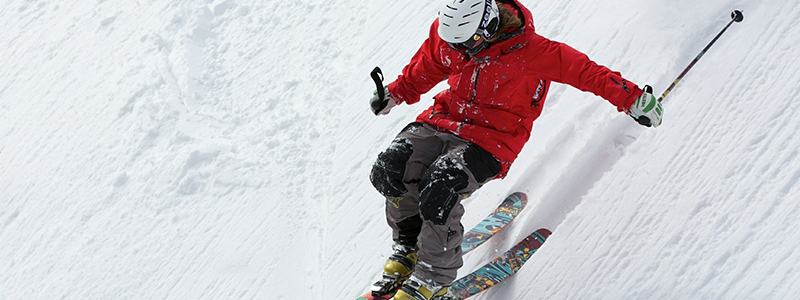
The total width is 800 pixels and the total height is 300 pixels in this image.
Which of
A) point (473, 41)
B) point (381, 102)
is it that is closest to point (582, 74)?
point (473, 41)

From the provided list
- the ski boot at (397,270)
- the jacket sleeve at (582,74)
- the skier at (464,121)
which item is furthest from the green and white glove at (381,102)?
the jacket sleeve at (582,74)

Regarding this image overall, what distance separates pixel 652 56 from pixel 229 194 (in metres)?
3.85

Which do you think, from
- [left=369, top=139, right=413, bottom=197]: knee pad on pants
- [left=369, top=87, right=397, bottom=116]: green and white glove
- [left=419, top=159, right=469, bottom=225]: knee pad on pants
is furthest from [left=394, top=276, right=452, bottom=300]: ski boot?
[left=369, top=87, right=397, bottom=116]: green and white glove

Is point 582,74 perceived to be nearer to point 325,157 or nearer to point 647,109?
point 647,109

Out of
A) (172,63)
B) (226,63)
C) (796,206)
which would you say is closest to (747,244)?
(796,206)

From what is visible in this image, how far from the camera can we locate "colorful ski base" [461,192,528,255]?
12.8 feet

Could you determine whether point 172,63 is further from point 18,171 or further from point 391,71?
point 391,71

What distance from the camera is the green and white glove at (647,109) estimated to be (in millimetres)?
2900

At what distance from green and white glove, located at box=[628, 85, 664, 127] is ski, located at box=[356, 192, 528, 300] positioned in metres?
1.19

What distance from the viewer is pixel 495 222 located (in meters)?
3.97

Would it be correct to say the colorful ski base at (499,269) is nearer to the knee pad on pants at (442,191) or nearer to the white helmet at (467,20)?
the knee pad on pants at (442,191)

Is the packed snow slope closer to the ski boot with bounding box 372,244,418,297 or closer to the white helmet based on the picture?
the ski boot with bounding box 372,244,418,297

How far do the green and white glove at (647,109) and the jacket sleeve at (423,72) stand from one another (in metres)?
1.09

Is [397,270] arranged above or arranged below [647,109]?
below
